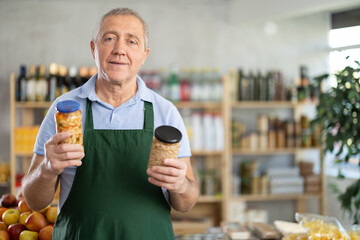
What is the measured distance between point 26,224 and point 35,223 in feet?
0.15

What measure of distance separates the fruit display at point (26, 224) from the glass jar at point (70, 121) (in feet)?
2.51

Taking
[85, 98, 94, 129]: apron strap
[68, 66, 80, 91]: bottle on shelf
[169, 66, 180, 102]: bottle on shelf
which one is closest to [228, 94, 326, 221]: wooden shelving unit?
[169, 66, 180, 102]: bottle on shelf

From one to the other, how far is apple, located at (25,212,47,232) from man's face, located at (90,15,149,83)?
80 centimetres

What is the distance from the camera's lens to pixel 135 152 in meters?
1.52

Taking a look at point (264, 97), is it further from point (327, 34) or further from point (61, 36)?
point (61, 36)

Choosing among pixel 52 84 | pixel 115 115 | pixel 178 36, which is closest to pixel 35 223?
pixel 115 115

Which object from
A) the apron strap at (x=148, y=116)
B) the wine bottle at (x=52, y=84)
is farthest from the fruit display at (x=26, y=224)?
the wine bottle at (x=52, y=84)

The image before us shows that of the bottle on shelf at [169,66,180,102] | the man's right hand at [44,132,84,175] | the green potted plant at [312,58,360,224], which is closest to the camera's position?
the man's right hand at [44,132,84,175]

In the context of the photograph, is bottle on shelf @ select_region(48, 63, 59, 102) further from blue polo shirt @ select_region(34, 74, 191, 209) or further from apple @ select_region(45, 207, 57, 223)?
blue polo shirt @ select_region(34, 74, 191, 209)

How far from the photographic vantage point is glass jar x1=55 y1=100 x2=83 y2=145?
4.06 feet

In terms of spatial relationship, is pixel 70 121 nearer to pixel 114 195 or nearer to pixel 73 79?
pixel 114 195

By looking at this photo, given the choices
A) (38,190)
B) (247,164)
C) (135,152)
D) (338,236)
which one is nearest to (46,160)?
(38,190)

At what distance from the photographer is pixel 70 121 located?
1.25m

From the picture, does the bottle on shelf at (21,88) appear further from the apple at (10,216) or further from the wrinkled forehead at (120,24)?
the wrinkled forehead at (120,24)
